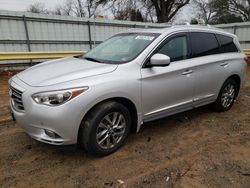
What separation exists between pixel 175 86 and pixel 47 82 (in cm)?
200

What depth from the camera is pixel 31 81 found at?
10.3 feet

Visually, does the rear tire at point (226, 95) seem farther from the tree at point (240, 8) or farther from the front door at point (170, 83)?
the tree at point (240, 8)

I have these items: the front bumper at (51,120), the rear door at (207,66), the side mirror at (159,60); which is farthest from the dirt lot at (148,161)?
the side mirror at (159,60)

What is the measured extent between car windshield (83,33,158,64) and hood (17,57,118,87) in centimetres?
28

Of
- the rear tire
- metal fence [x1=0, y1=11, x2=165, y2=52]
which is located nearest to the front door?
the rear tire

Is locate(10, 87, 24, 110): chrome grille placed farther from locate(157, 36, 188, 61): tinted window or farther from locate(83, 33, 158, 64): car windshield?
locate(157, 36, 188, 61): tinted window

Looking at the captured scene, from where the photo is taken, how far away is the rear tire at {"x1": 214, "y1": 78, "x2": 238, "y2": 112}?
16.2ft

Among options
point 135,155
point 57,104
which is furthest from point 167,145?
point 57,104

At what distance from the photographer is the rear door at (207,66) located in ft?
14.1

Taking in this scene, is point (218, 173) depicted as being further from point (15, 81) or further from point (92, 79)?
point (15, 81)

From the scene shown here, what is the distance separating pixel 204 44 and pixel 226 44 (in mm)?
791

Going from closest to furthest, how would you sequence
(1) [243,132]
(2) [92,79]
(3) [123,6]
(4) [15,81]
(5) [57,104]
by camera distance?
1. (5) [57,104]
2. (2) [92,79]
3. (4) [15,81]
4. (1) [243,132]
5. (3) [123,6]

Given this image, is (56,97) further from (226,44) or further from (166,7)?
(166,7)

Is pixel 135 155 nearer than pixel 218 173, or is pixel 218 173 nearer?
pixel 218 173
